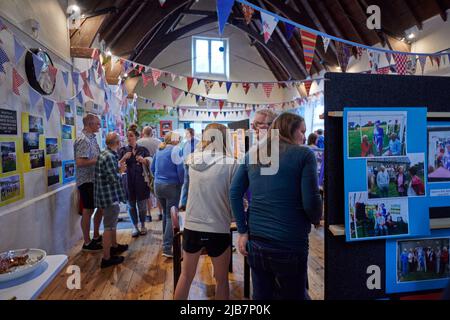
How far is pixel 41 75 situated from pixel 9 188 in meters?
1.09

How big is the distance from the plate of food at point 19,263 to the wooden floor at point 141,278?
1100mm

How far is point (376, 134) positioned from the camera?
1.16m

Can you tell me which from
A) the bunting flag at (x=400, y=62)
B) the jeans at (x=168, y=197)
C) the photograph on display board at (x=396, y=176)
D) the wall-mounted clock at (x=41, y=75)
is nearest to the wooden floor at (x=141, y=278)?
the jeans at (x=168, y=197)

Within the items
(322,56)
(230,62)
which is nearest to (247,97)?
(230,62)

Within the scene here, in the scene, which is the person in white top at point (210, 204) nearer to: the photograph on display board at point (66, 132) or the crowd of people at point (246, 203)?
the crowd of people at point (246, 203)

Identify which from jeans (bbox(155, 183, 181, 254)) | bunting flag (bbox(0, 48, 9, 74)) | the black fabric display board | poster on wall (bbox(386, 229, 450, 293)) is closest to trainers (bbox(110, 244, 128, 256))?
jeans (bbox(155, 183, 181, 254))

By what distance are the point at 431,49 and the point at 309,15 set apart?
277 centimetres

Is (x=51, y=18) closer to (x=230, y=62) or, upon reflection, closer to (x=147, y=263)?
(x=147, y=263)

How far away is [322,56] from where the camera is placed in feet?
22.1

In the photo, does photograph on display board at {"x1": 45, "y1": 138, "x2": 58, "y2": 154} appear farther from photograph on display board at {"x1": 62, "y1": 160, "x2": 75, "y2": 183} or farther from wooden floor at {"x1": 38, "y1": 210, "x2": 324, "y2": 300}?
wooden floor at {"x1": 38, "y1": 210, "x2": 324, "y2": 300}

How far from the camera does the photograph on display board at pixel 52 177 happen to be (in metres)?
2.58

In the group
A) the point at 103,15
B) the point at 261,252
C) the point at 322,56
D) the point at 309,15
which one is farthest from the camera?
the point at 322,56

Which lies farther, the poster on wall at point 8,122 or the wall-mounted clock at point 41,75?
the wall-mounted clock at point 41,75

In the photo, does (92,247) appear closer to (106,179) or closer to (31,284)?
(106,179)
